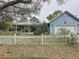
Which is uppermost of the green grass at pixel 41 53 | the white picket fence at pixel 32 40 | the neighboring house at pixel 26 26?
the neighboring house at pixel 26 26

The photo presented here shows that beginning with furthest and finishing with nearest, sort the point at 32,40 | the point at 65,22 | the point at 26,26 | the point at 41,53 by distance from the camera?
the point at 26,26, the point at 65,22, the point at 32,40, the point at 41,53

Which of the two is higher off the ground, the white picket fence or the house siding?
the house siding

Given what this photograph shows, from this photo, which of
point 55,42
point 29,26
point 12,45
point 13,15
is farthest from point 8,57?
point 29,26

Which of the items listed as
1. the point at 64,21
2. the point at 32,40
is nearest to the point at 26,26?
the point at 64,21

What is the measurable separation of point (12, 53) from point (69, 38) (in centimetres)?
686

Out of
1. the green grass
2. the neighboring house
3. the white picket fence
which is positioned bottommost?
the green grass

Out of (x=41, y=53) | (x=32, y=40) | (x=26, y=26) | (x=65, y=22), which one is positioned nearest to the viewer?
(x=41, y=53)

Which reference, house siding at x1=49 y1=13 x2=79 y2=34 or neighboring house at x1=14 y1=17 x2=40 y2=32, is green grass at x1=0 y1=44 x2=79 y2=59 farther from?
neighboring house at x1=14 y1=17 x2=40 y2=32

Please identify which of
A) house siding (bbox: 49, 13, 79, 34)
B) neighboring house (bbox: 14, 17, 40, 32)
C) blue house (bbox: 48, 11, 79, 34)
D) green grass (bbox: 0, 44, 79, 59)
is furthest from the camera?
neighboring house (bbox: 14, 17, 40, 32)

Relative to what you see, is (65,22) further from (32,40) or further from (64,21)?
(32,40)

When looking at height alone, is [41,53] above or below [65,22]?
below

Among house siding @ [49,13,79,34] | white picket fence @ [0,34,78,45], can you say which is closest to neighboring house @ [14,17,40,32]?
house siding @ [49,13,79,34]

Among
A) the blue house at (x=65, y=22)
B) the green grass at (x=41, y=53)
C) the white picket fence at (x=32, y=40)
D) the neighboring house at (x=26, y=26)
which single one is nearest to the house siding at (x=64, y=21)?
the blue house at (x=65, y=22)

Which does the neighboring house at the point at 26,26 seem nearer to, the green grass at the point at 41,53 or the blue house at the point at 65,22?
the blue house at the point at 65,22
